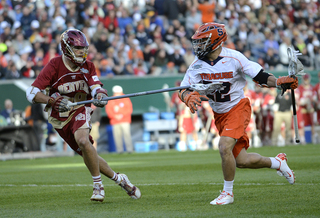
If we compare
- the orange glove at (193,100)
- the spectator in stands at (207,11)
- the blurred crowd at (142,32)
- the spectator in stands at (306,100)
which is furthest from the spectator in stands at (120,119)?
the orange glove at (193,100)

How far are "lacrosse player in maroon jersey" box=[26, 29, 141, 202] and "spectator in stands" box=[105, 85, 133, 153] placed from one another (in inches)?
460

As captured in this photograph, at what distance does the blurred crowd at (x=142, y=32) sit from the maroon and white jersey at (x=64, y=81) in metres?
12.4

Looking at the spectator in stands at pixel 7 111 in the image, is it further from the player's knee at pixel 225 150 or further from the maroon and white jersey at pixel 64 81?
the player's knee at pixel 225 150

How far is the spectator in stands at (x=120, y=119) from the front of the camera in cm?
1816

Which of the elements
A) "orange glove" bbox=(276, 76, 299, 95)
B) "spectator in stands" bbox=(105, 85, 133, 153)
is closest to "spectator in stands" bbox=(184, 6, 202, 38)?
"spectator in stands" bbox=(105, 85, 133, 153)

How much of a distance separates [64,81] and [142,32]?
15.8m

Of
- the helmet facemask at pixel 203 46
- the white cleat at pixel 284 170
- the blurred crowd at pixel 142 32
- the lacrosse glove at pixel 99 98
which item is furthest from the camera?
the blurred crowd at pixel 142 32

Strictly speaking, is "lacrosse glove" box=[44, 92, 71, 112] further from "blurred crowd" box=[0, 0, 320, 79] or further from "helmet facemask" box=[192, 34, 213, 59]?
"blurred crowd" box=[0, 0, 320, 79]

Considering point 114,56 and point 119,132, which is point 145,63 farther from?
point 119,132

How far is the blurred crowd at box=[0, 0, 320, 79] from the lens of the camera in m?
19.6

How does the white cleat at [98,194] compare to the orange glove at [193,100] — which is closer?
the orange glove at [193,100]

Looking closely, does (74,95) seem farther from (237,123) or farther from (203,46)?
(237,123)

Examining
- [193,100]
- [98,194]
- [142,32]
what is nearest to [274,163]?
[193,100]

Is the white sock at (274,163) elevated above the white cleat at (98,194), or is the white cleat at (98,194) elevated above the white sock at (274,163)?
the white sock at (274,163)
